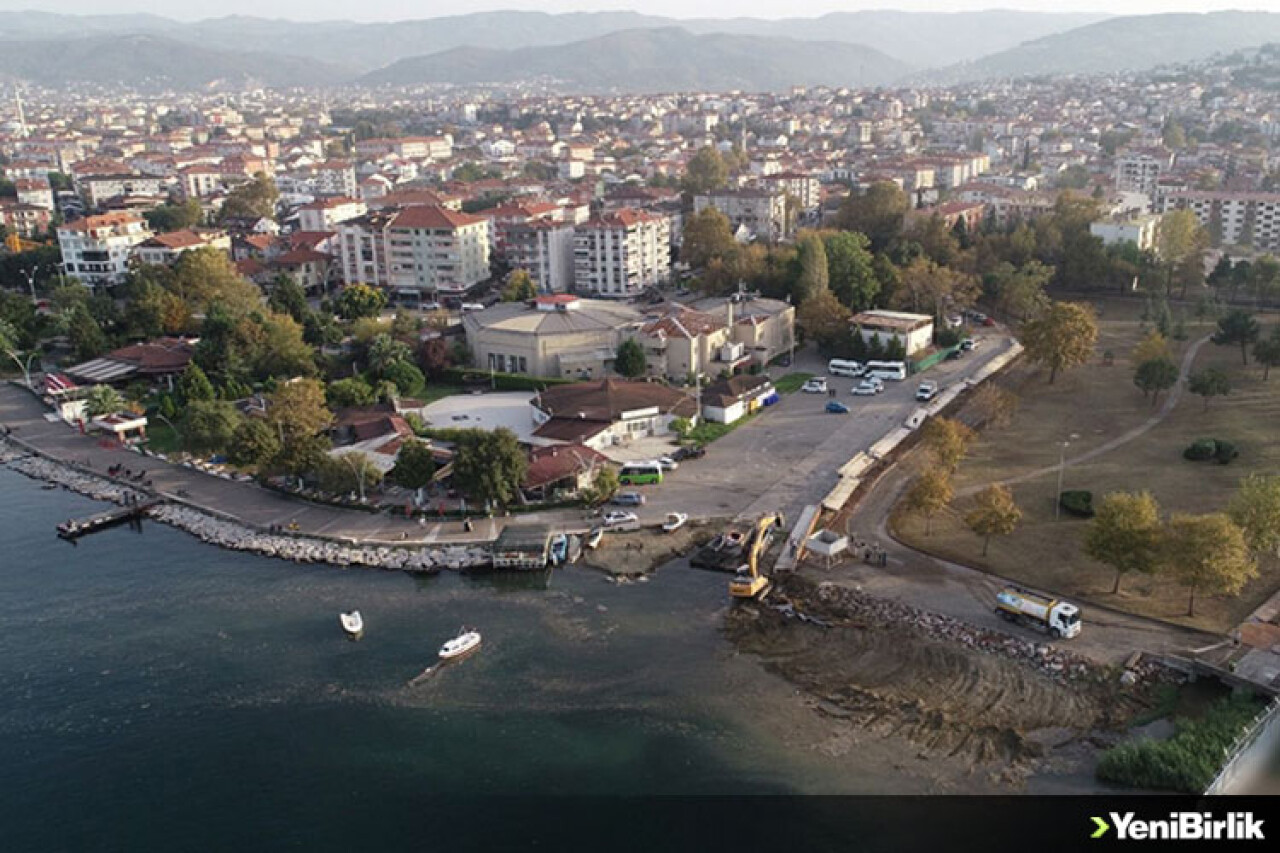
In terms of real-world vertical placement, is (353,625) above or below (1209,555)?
below

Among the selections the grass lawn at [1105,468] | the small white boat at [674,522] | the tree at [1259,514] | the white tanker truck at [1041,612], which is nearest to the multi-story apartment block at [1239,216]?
the grass lawn at [1105,468]

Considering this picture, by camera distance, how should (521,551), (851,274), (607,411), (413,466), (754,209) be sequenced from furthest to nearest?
(754,209)
(851,274)
(607,411)
(413,466)
(521,551)

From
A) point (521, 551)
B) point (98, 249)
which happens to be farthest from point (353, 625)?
point (98, 249)

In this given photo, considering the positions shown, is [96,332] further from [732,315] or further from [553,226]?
[732,315]

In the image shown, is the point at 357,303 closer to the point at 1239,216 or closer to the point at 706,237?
the point at 706,237

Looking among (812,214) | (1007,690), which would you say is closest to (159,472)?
(1007,690)

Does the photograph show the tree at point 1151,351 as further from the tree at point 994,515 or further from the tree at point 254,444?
the tree at point 254,444
